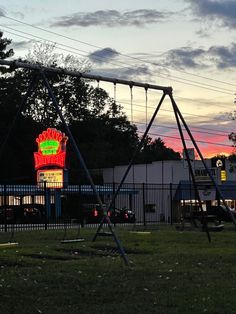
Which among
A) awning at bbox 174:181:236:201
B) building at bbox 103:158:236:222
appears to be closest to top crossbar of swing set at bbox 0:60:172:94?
awning at bbox 174:181:236:201

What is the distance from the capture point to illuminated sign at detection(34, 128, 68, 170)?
41.6m

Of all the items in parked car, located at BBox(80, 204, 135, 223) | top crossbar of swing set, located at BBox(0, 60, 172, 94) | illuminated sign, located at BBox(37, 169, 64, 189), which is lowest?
parked car, located at BBox(80, 204, 135, 223)

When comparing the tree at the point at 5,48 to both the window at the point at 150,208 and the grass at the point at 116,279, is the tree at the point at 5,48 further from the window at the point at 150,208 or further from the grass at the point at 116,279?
the grass at the point at 116,279

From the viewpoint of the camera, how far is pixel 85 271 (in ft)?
35.7

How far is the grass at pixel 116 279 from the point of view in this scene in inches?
306

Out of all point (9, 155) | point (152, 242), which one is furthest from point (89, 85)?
point (152, 242)

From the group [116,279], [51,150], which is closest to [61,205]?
[51,150]

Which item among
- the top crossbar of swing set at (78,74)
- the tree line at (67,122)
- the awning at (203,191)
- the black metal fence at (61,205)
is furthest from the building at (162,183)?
the top crossbar of swing set at (78,74)

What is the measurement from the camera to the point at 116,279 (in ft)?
32.8

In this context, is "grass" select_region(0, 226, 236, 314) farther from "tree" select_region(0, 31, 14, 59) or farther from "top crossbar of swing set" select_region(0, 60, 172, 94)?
"tree" select_region(0, 31, 14, 59)

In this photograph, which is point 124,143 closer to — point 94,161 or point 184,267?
point 94,161

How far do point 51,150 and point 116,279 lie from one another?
3284 centimetres

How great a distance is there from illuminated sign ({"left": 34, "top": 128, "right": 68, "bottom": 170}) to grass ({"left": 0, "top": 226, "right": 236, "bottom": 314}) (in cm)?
2520

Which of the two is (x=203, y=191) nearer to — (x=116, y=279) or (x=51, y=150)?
(x=51, y=150)
